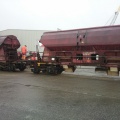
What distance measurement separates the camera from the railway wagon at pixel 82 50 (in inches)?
536

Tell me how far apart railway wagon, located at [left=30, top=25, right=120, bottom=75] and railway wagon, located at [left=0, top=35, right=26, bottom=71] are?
3120 millimetres

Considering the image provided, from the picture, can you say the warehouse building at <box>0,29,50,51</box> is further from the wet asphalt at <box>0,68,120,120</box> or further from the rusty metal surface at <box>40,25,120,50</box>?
the wet asphalt at <box>0,68,120,120</box>

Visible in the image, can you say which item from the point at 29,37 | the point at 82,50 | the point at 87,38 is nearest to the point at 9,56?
the point at 82,50

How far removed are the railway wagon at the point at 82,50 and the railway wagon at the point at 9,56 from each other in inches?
123

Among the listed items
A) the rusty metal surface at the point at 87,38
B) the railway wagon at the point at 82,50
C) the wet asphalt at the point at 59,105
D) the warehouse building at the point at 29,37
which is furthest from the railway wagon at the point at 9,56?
the warehouse building at the point at 29,37

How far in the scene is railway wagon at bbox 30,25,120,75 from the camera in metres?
13.6

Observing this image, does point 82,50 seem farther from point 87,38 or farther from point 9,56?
point 9,56

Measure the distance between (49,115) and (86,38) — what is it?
9.28m

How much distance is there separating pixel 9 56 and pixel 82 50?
7542 mm

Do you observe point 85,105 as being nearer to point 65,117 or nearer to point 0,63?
point 65,117

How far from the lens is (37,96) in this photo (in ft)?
27.2

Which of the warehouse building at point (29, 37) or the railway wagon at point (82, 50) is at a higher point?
the warehouse building at point (29, 37)

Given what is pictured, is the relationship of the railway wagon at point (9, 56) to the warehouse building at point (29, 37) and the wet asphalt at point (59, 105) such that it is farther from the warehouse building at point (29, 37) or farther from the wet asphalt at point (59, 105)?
the warehouse building at point (29, 37)

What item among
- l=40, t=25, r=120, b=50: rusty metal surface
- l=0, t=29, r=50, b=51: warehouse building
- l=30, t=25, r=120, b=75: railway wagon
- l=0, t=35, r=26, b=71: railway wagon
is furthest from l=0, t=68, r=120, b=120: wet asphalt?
l=0, t=29, r=50, b=51: warehouse building
